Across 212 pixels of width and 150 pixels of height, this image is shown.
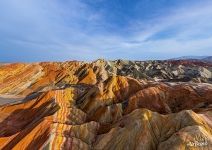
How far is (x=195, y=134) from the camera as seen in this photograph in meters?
18.5

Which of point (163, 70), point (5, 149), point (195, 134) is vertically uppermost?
point (195, 134)

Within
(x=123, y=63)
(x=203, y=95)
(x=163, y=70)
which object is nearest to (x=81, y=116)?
(x=203, y=95)

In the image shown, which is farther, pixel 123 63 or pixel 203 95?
pixel 123 63

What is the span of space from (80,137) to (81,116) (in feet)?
23.0

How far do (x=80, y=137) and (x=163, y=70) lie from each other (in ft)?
274

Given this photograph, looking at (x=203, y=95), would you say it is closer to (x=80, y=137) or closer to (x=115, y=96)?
(x=115, y=96)

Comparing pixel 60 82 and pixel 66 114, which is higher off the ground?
pixel 66 114

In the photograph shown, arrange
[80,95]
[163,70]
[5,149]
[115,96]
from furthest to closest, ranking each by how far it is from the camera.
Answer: [163,70]
[80,95]
[115,96]
[5,149]

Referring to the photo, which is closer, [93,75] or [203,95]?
[203,95]

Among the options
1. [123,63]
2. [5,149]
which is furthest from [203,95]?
[123,63]

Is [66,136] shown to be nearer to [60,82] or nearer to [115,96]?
[115,96]

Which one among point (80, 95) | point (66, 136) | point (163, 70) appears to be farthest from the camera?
point (163, 70)

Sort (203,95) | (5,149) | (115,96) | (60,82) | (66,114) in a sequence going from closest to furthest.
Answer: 1. (5,149)
2. (66,114)
3. (203,95)
4. (115,96)
5. (60,82)

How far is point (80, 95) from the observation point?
1511 inches
